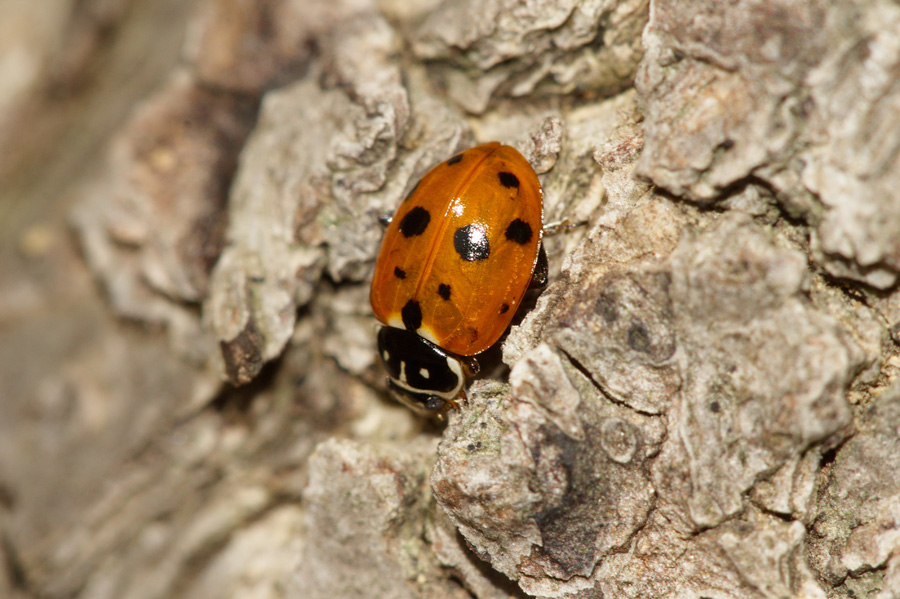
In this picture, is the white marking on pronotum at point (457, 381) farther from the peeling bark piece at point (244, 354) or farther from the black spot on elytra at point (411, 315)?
the peeling bark piece at point (244, 354)

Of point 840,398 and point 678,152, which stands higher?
point 678,152

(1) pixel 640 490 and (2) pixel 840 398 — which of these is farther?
(1) pixel 640 490

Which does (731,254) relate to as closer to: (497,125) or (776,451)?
(776,451)

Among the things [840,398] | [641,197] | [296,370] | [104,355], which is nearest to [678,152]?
[641,197]

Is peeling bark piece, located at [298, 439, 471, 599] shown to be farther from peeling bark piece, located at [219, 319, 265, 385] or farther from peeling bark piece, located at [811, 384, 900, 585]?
peeling bark piece, located at [811, 384, 900, 585]

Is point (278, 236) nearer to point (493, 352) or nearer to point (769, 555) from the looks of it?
point (493, 352)

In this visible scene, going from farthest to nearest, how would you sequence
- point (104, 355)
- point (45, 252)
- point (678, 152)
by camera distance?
point (45, 252) → point (104, 355) → point (678, 152)

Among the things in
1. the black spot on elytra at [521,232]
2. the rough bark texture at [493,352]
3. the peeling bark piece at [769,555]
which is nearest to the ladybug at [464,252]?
the black spot on elytra at [521,232]
